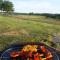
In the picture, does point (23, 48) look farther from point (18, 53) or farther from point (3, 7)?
point (3, 7)

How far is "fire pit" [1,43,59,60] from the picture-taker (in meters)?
6.13

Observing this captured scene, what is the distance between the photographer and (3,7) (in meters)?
84.1

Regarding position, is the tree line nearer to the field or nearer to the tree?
the tree

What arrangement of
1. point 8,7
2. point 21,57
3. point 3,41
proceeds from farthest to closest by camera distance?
point 8,7 < point 3,41 < point 21,57

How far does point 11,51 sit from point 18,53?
191 millimetres

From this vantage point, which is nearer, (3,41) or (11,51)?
(11,51)

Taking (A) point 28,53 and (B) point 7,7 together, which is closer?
(A) point 28,53

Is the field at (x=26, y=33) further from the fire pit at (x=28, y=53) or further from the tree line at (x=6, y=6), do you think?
the tree line at (x=6, y=6)

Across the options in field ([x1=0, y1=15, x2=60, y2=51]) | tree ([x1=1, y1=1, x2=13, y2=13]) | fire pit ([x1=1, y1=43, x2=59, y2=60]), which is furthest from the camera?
tree ([x1=1, y1=1, x2=13, y2=13])

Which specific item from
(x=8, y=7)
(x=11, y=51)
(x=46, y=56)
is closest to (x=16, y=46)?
(x=11, y=51)

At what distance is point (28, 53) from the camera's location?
6.15m

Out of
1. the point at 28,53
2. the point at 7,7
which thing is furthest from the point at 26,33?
the point at 7,7

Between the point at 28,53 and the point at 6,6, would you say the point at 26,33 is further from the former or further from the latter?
the point at 6,6

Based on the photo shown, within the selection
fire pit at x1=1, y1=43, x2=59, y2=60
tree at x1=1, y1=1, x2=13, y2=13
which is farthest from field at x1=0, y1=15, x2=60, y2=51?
tree at x1=1, y1=1, x2=13, y2=13
